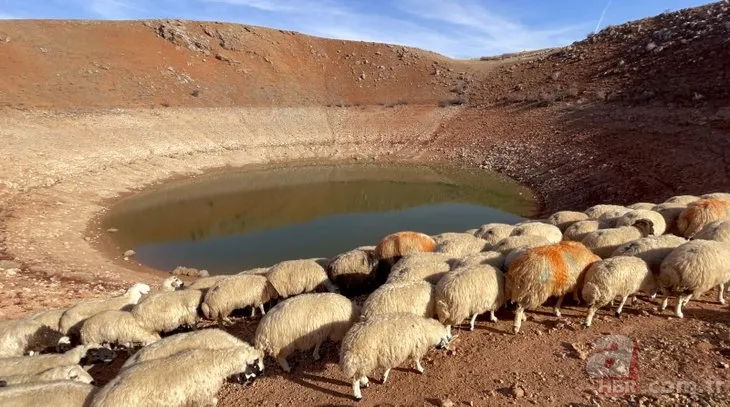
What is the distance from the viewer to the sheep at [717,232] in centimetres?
891

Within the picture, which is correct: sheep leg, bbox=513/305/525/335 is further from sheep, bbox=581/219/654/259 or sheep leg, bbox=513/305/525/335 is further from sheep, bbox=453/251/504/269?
sheep, bbox=581/219/654/259

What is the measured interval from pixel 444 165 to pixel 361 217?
1133cm

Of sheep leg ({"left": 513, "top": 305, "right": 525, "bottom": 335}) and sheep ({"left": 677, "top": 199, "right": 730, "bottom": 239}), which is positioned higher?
sheep ({"left": 677, "top": 199, "right": 730, "bottom": 239})

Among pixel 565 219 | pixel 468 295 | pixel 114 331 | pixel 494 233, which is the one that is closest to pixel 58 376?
pixel 114 331

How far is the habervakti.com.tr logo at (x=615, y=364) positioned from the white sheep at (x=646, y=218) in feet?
15.6

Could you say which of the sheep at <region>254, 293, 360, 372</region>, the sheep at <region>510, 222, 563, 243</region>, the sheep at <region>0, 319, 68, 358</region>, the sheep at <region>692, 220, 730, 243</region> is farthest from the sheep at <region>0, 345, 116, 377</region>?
the sheep at <region>692, 220, 730, 243</region>

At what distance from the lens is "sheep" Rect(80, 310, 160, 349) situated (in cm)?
825

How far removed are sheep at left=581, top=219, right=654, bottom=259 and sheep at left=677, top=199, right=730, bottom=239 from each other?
1.28 metres

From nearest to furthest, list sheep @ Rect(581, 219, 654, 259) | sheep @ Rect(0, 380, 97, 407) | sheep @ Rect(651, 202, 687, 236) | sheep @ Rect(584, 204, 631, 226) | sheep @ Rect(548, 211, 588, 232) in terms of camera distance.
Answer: sheep @ Rect(0, 380, 97, 407)
sheep @ Rect(581, 219, 654, 259)
sheep @ Rect(651, 202, 687, 236)
sheep @ Rect(584, 204, 631, 226)
sheep @ Rect(548, 211, 588, 232)

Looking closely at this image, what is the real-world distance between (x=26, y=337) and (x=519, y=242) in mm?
9841

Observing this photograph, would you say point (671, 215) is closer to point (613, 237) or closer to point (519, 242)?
point (613, 237)

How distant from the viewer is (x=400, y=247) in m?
10.7

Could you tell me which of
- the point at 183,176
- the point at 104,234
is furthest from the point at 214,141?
the point at 104,234

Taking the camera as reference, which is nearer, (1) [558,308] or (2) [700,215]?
(1) [558,308]
